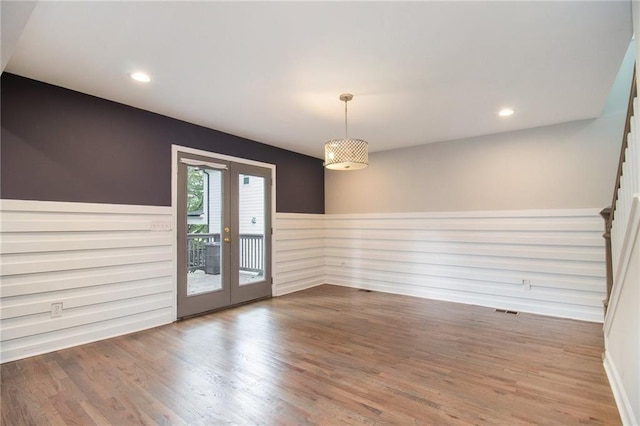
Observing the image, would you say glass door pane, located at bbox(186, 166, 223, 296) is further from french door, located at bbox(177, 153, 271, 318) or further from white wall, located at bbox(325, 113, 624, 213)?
white wall, located at bbox(325, 113, 624, 213)

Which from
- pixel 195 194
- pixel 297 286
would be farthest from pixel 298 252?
pixel 195 194

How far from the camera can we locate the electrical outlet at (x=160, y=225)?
368 cm

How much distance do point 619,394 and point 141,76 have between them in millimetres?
4416

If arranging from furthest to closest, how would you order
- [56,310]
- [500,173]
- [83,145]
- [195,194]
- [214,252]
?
[500,173] < [214,252] < [195,194] < [83,145] < [56,310]

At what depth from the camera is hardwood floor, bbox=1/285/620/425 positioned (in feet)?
6.57

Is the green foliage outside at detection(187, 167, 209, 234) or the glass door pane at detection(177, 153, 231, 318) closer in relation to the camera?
the glass door pane at detection(177, 153, 231, 318)

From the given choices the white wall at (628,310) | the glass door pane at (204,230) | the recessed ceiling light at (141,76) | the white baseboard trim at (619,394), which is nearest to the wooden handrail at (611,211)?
the white wall at (628,310)

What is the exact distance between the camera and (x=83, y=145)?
3.19 meters

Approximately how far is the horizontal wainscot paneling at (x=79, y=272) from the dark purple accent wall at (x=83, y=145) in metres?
0.16

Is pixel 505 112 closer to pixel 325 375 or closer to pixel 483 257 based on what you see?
pixel 483 257

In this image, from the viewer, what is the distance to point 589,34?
7.11 feet

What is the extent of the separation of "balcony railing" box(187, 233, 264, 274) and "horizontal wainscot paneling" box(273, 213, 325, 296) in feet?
1.18

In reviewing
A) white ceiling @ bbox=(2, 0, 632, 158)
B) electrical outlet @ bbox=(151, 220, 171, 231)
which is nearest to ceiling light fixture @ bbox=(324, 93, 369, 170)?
white ceiling @ bbox=(2, 0, 632, 158)

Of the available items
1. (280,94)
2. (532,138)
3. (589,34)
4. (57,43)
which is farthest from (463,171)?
(57,43)
